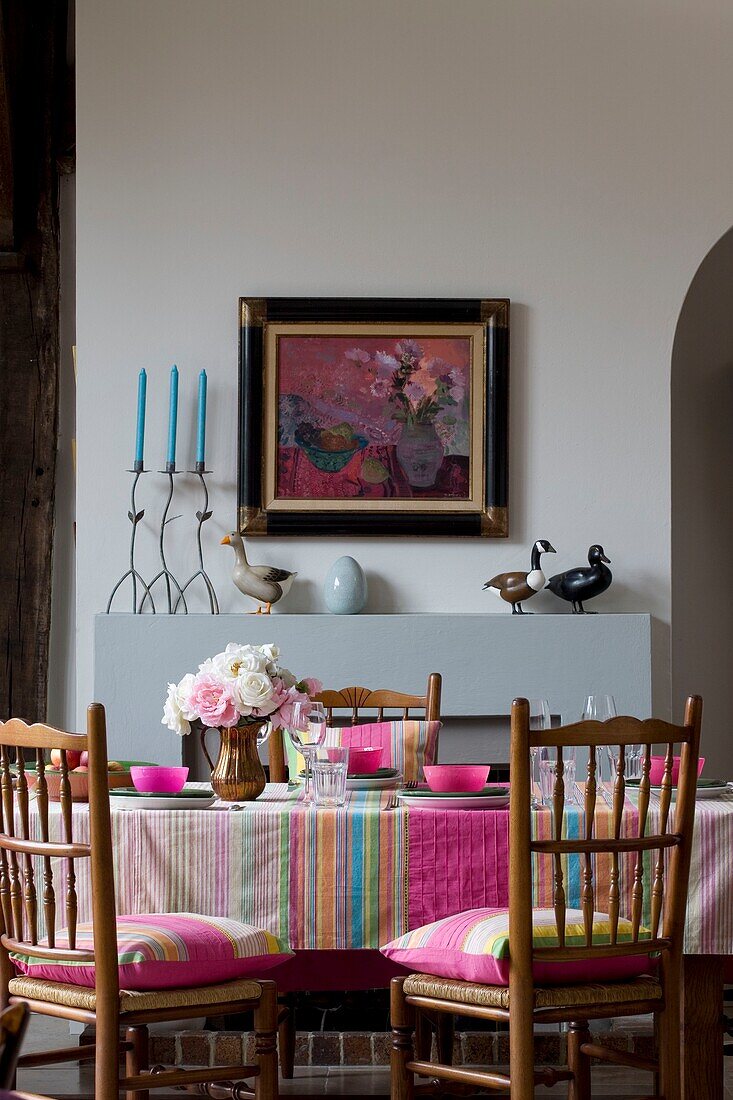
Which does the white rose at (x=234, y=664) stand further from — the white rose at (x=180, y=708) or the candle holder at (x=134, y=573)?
the candle holder at (x=134, y=573)

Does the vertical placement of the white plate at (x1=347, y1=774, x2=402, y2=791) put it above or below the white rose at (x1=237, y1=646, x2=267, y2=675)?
below

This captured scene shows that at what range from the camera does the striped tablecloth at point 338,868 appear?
2.26m

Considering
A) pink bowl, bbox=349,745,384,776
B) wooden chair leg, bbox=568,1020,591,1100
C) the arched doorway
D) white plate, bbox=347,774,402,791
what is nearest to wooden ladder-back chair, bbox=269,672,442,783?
pink bowl, bbox=349,745,384,776

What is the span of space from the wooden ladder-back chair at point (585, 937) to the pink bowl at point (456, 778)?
14.4 inches

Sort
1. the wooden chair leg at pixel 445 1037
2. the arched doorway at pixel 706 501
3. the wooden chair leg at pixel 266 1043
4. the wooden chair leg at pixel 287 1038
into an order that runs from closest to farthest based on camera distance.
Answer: the wooden chair leg at pixel 266 1043, the wooden chair leg at pixel 445 1037, the wooden chair leg at pixel 287 1038, the arched doorway at pixel 706 501

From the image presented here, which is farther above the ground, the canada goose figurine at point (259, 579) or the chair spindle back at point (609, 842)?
the canada goose figurine at point (259, 579)

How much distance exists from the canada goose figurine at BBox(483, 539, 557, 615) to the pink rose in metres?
1.50

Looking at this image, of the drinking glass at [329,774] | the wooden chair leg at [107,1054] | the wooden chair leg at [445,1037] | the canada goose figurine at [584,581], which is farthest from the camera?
the canada goose figurine at [584,581]

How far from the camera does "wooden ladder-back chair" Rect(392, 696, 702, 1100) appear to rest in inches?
77.4

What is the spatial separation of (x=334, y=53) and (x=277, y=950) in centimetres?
279

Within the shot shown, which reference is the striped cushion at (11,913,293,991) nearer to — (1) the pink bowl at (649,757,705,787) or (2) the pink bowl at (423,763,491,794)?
(2) the pink bowl at (423,763,491,794)

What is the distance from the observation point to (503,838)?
228 cm

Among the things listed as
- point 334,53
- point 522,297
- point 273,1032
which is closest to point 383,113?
point 334,53

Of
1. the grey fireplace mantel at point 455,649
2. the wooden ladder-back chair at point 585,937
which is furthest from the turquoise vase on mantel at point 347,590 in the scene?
the wooden ladder-back chair at point 585,937
